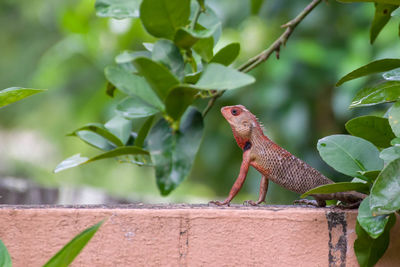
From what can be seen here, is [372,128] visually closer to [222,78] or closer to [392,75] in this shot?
[392,75]

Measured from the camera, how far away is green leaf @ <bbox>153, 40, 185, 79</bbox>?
1.06m

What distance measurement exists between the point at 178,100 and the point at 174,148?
0.30 ft

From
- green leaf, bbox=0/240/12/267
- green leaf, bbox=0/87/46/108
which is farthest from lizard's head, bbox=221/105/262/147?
green leaf, bbox=0/240/12/267

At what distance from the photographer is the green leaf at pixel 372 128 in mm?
1242

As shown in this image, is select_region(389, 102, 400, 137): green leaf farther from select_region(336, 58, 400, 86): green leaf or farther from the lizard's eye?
the lizard's eye

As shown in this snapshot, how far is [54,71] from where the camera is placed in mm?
4609

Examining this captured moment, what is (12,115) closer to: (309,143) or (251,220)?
(309,143)

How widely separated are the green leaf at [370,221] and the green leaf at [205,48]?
43 centimetres

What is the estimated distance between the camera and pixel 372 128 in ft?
4.11

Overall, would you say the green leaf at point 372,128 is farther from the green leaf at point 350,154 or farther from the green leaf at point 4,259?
the green leaf at point 4,259

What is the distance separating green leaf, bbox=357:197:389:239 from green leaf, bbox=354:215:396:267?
4 cm

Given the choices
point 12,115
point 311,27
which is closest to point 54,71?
point 311,27

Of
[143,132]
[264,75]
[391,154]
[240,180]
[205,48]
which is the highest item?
[205,48]

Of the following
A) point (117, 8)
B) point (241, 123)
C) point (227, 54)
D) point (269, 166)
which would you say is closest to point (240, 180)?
point (269, 166)
